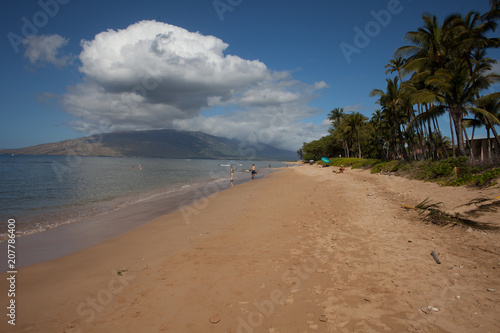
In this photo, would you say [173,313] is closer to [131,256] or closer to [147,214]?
[131,256]

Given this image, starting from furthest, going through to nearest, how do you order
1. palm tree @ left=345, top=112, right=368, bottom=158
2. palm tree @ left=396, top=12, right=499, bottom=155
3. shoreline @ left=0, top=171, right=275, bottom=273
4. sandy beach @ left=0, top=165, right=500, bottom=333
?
palm tree @ left=345, top=112, right=368, bottom=158 → palm tree @ left=396, top=12, right=499, bottom=155 → shoreline @ left=0, top=171, right=275, bottom=273 → sandy beach @ left=0, top=165, right=500, bottom=333

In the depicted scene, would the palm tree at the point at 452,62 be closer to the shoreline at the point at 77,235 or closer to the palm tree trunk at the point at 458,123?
the palm tree trunk at the point at 458,123

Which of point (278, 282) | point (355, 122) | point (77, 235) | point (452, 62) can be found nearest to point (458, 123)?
point (452, 62)

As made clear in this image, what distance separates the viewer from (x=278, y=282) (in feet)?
13.8

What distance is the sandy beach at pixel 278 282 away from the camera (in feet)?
10.5

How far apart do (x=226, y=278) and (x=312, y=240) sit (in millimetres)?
2807

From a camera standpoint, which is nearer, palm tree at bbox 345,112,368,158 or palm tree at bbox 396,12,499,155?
palm tree at bbox 396,12,499,155

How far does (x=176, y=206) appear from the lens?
1322 centimetres

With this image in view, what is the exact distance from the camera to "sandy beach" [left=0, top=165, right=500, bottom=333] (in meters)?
3.20

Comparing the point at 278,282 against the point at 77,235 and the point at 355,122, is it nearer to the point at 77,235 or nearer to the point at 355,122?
the point at 77,235

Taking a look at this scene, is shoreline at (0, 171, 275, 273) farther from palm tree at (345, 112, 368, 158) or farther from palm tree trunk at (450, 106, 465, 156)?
palm tree at (345, 112, 368, 158)

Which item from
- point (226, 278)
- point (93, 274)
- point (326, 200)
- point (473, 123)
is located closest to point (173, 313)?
point (226, 278)

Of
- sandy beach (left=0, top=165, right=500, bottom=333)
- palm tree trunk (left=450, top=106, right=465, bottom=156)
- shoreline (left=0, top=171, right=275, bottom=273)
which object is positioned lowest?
sandy beach (left=0, top=165, right=500, bottom=333)

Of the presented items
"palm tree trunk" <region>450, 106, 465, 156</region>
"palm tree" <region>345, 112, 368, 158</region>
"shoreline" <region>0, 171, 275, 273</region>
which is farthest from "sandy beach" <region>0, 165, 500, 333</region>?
"palm tree" <region>345, 112, 368, 158</region>
